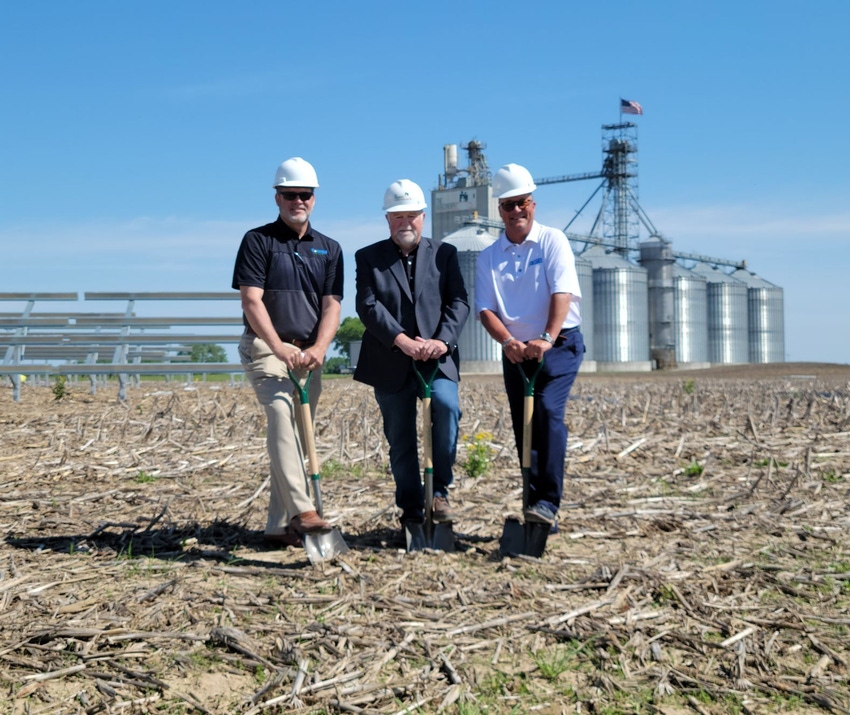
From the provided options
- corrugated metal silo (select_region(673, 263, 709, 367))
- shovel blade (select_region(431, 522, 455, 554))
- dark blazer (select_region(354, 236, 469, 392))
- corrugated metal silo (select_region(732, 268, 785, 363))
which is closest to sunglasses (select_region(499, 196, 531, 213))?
dark blazer (select_region(354, 236, 469, 392))

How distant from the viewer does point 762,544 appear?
5.57 m

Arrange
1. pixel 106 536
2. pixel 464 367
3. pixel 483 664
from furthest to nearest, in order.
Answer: pixel 464 367 < pixel 106 536 < pixel 483 664

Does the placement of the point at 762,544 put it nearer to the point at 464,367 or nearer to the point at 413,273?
the point at 413,273

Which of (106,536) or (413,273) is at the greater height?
(413,273)

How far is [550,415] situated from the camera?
17.9ft

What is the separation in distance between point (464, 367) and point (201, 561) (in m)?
37.5

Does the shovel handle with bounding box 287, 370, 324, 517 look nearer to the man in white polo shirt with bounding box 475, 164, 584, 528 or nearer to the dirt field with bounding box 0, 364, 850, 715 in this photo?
the dirt field with bounding box 0, 364, 850, 715

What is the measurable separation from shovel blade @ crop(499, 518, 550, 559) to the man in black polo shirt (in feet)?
3.28

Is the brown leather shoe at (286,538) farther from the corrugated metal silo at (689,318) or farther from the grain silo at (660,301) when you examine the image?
the corrugated metal silo at (689,318)

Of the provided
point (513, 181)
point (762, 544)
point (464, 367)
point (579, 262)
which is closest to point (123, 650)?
point (513, 181)

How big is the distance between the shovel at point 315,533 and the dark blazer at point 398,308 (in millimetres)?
344

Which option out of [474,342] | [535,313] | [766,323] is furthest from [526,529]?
[766,323]

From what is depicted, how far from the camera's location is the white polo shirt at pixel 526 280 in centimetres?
554

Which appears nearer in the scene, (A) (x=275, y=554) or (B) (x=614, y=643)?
(B) (x=614, y=643)
